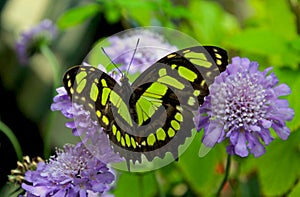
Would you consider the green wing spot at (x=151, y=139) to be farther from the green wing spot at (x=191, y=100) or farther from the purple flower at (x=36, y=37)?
the purple flower at (x=36, y=37)

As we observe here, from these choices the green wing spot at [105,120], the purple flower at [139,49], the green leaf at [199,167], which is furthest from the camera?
the green leaf at [199,167]

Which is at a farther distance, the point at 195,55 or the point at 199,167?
the point at 199,167

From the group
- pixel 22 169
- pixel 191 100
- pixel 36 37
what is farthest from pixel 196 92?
pixel 36 37

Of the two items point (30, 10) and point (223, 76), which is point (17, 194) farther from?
point (30, 10)

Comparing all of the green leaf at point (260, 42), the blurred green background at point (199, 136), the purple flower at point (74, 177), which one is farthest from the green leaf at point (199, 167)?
the purple flower at point (74, 177)

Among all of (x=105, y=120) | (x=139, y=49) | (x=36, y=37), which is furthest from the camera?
(x=36, y=37)

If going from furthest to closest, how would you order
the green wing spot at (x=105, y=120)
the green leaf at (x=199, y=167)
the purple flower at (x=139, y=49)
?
the green leaf at (x=199, y=167) < the purple flower at (x=139, y=49) < the green wing spot at (x=105, y=120)

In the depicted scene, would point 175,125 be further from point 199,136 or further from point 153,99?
point 199,136
